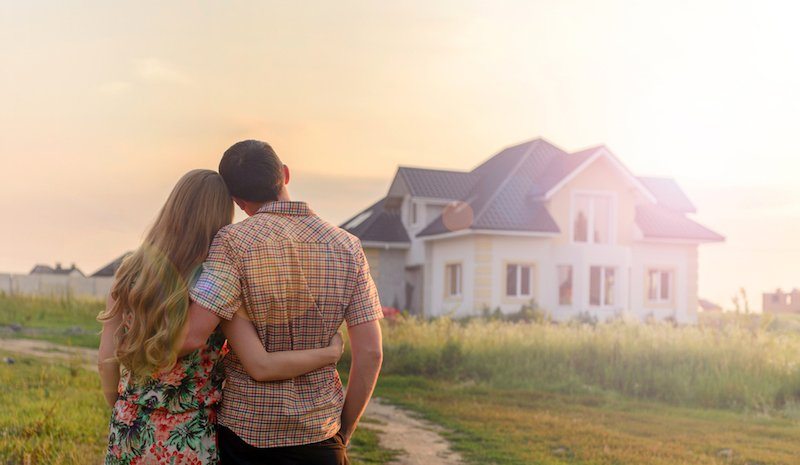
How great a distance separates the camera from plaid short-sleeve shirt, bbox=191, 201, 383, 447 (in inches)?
125

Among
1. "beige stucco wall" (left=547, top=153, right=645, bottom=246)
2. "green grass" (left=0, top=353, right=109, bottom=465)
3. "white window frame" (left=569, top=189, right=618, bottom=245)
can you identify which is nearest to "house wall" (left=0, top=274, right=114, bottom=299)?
"beige stucco wall" (left=547, top=153, right=645, bottom=246)

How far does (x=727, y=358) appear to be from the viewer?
12.8m

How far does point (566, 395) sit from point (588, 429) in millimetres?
2474

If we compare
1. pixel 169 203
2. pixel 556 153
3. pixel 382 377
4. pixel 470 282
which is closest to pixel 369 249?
pixel 470 282

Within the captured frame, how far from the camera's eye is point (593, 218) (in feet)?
91.9

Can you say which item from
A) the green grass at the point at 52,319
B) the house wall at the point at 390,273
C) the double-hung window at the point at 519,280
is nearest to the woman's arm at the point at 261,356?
the green grass at the point at 52,319

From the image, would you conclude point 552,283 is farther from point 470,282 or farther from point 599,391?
point 599,391

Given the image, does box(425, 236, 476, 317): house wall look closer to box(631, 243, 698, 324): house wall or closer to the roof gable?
the roof gable

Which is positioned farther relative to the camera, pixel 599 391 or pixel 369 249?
pixel 369 249

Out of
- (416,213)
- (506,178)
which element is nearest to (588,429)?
(506,178)

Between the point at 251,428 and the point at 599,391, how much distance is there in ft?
31.8

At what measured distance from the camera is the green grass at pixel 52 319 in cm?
1811

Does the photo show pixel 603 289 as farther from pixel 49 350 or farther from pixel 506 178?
pixel 49 350

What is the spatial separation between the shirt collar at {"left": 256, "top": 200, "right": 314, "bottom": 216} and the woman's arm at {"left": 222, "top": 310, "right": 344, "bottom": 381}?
411mm
